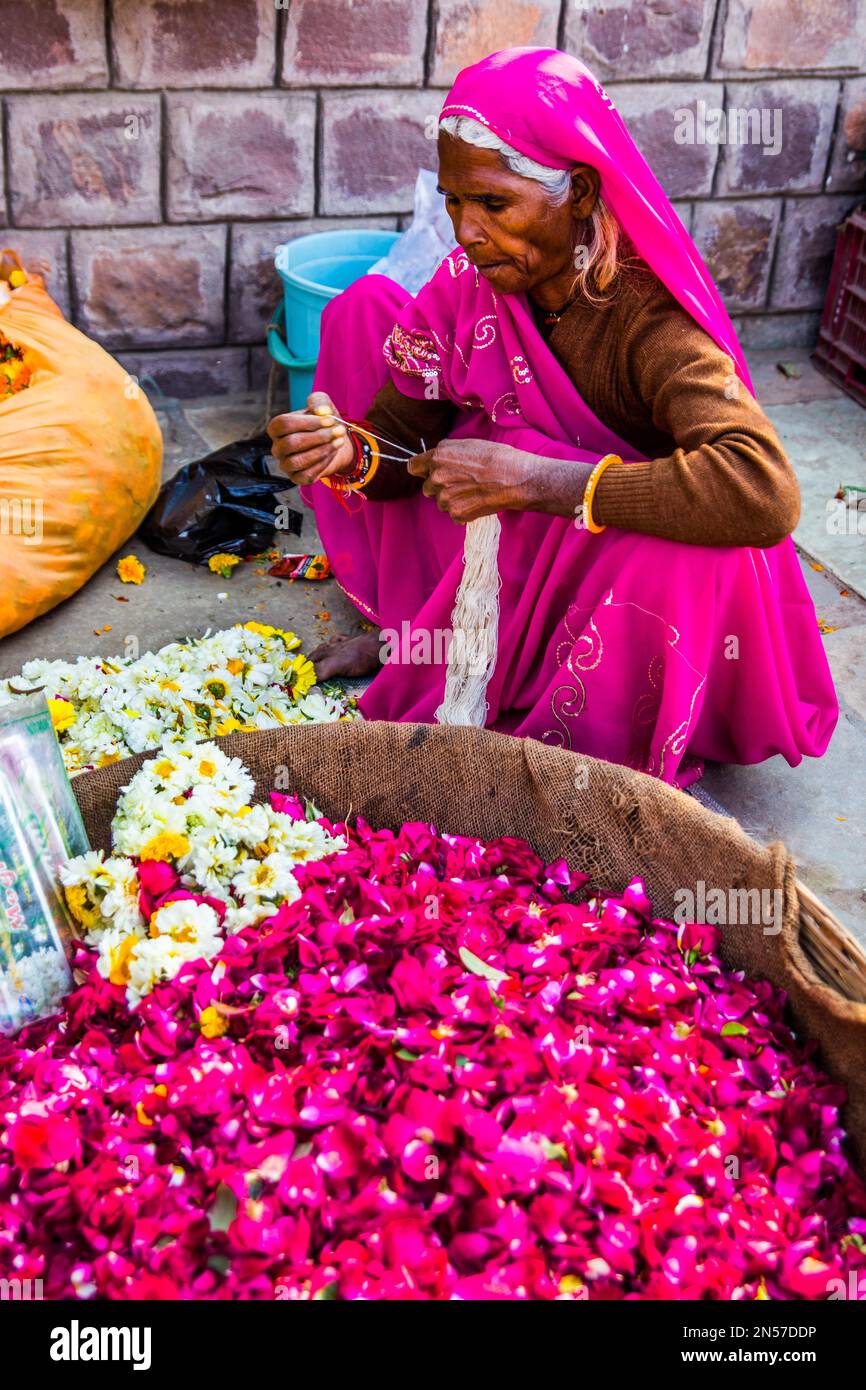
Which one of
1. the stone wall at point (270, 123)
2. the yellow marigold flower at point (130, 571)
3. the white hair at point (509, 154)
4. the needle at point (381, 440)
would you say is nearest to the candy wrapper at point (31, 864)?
the needle at point (381, 440)

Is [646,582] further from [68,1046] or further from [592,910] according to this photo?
[68,1046]

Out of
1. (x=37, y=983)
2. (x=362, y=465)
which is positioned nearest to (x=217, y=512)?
(x=362, y=465)

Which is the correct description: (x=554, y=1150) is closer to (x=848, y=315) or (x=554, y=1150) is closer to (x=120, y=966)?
(x=120, y=966)

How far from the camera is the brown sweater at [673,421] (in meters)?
2.22

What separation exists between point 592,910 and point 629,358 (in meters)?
1.04

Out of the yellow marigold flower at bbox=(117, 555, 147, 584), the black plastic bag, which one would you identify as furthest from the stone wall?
the yellow marigold flower at bbox=(117, 555, 147, 584)

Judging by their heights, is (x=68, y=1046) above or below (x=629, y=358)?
below

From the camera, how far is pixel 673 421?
Answer: 2316 mm

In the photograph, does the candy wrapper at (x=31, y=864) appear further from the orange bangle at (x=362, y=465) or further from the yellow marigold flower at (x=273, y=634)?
the yellow marigold flower at (x=273, y=634)

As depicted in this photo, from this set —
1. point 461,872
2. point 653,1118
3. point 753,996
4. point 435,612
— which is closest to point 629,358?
point 435,612

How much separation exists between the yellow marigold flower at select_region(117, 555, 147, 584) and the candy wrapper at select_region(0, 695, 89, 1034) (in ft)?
4.98

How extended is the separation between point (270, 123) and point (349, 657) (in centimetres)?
200
